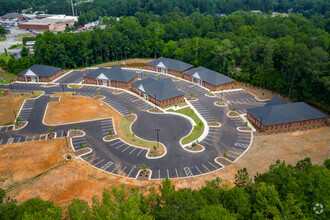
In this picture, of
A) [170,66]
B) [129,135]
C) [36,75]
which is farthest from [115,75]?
[129,135]

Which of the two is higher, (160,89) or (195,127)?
(160,89)

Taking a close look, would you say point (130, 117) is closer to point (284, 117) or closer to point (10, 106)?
point (10, 106)

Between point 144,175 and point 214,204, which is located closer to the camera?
point 214,204

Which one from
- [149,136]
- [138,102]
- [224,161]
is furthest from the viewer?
[138,102]

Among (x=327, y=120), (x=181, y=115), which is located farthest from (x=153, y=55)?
(x=327, y=120)

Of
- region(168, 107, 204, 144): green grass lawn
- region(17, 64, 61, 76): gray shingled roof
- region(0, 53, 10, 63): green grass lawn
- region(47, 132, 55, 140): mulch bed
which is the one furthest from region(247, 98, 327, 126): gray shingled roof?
region(0, 53, 10, 63): green grass lawn

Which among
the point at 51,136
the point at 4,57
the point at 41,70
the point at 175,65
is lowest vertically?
the point at 51,136

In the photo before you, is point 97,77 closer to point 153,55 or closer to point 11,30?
point 153,55
